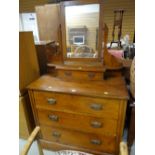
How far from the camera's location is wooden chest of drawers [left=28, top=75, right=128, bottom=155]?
1188 mm

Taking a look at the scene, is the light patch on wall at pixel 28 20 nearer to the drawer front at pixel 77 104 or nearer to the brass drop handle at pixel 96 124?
the drawer front at pixel 77 104

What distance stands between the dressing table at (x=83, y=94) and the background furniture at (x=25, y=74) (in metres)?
0.14

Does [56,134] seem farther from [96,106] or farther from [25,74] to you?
[25,74]

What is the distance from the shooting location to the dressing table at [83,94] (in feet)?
3.97

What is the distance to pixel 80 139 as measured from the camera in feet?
4.74

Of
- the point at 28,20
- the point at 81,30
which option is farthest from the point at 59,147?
the point at 28,20

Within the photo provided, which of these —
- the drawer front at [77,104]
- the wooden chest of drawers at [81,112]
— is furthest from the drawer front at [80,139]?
the drawer front at [77,104]

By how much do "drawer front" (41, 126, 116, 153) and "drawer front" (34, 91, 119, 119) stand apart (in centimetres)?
28

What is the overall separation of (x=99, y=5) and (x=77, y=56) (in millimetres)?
500

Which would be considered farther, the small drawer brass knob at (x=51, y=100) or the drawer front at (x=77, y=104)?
the small drawer brass knob at (x=51, y=100)

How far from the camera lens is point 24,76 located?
145 cm

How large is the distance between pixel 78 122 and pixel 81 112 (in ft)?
0.42

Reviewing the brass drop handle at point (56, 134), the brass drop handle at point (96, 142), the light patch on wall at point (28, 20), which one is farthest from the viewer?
the light patch on wall at point (28, 20)
